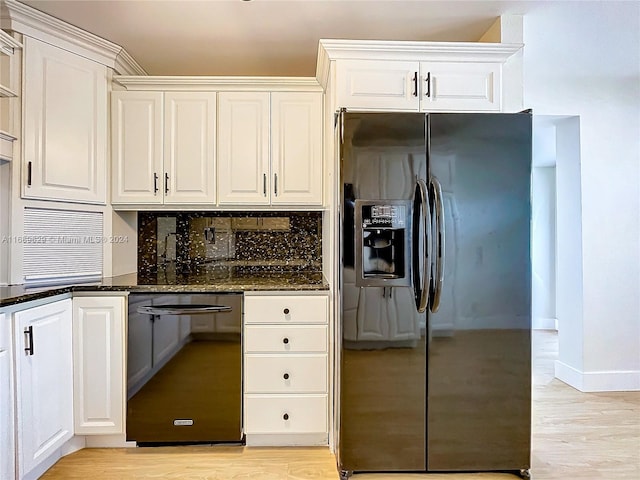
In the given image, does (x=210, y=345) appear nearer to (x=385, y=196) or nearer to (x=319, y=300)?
(x=319, y=300)

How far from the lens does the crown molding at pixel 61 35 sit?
2232mm

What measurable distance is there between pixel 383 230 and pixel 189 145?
Result: 146 centimetres

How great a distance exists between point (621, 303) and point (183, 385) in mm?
3344

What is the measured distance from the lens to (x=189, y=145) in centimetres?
275

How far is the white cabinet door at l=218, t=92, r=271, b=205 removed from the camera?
2.75 metres

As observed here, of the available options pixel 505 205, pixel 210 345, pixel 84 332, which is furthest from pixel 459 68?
pixel 84 332

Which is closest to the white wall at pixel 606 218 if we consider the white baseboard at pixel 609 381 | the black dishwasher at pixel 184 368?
the white baseboard at pixel 609 381

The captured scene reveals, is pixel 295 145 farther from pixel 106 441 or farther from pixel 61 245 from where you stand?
pixel 106 441

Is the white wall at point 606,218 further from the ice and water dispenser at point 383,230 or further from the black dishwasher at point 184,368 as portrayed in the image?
the black dishwasher at point 184,368

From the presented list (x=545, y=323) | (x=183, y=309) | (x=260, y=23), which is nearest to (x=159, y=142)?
(x=260, y=23)

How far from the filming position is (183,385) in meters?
2.32

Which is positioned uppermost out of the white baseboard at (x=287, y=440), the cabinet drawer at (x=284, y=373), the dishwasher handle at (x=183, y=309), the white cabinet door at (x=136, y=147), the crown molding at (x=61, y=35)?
the crown molding at (x=61, y=35)

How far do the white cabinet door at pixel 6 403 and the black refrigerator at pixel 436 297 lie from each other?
1.46 meters

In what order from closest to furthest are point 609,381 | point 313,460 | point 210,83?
point 313,460
point 210,83
point 609,381
